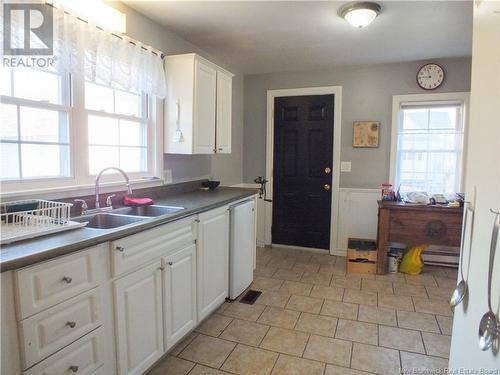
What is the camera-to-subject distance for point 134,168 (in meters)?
2.65

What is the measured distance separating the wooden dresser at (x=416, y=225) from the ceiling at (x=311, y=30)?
1.59 m

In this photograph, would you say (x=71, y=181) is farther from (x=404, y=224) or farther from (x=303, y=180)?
(x=404, y=224)

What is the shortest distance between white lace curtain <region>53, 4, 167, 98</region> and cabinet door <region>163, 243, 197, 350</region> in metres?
1.24

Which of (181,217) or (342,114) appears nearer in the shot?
(181,217)

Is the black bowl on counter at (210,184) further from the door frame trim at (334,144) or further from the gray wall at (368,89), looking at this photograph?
the gray wall at (368,89)

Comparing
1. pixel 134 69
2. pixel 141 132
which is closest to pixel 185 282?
pixel 141 132

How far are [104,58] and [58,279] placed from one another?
147 centimetres

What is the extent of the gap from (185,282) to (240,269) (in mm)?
855

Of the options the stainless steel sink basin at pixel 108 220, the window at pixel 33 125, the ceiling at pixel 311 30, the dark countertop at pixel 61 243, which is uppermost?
the ceiling at pixel 311 30

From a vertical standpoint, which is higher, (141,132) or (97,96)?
(97,96)

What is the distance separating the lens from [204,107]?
Answer: 2.81 m

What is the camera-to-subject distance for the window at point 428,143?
12.1 feet

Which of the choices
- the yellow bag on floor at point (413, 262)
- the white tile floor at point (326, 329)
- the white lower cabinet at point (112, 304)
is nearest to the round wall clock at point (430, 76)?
the yellow bag on floor at point (413, 262)

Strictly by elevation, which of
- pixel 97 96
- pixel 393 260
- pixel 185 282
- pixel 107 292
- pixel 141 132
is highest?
pixel 97 96
